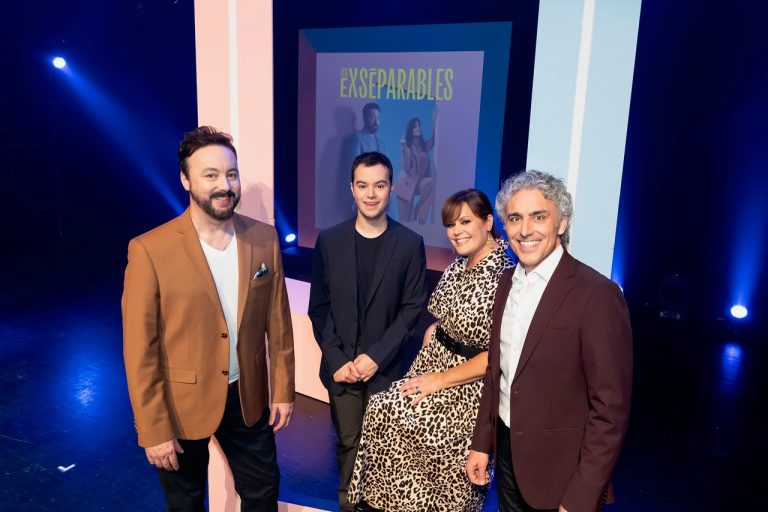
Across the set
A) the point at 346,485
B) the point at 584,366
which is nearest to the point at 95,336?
the point at 346,485

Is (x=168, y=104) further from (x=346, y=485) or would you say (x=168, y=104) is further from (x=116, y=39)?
(x=346, y=485)

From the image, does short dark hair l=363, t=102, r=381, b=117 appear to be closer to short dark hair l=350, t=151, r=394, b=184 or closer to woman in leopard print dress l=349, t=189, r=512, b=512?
short dark hair l=350, t=151, r=394, b=184

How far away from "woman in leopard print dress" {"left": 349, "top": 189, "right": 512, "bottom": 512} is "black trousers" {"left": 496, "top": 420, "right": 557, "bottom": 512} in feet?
1.02

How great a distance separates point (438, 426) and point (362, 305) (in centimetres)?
71

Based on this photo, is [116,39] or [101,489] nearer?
[101,489]

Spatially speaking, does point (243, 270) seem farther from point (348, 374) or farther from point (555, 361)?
point (555, 361)

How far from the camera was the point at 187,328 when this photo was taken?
2.04m

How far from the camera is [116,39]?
8969 millimetres

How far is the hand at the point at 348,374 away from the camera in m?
2.65

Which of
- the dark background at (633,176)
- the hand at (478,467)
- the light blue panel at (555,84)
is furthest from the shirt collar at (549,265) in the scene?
the dark background at (633,176)

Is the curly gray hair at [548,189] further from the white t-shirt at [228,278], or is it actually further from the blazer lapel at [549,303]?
the white t-shirt at [228,278]

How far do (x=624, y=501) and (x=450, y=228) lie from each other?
2.13 m

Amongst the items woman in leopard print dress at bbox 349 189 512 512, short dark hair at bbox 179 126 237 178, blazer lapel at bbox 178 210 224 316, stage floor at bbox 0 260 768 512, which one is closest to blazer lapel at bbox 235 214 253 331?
blazer lapel at bbox 178 210 224 316

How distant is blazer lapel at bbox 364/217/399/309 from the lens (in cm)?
268
